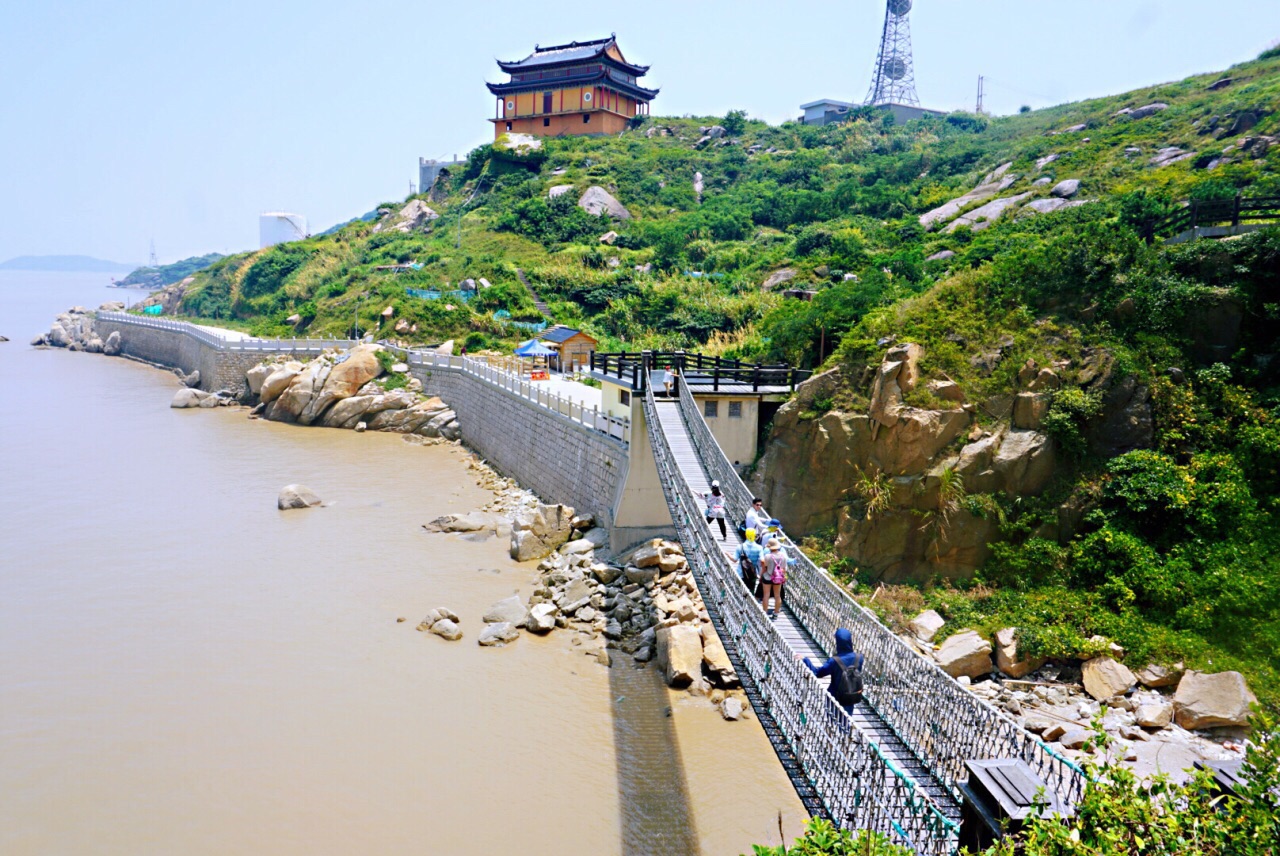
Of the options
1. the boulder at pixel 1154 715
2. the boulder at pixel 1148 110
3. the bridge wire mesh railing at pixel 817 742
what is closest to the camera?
the bridge wire mesh railing at pixel 817 742

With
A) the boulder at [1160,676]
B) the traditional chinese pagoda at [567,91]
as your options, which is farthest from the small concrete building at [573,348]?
the traditional chinese pagoda at [567,91]

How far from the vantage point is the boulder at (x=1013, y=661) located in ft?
42.0

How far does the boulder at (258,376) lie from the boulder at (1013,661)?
1252 inches

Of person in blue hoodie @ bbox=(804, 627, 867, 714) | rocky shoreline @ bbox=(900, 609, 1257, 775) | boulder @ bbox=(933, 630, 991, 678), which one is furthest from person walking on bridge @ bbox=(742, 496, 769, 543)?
boulder @ bbox=(933, 630, 991, 678)

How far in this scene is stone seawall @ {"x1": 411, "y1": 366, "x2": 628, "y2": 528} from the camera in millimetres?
18594

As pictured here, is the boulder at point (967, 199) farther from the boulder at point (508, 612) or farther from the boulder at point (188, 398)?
the boulder at point (188, 398)

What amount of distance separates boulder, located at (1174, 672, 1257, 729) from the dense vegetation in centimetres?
54

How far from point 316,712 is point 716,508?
6.52m

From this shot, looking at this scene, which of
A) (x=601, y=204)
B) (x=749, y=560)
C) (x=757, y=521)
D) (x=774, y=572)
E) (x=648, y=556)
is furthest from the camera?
(x=601, y=204)

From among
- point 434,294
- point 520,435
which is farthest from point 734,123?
point 520,435

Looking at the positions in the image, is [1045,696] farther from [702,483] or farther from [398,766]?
[398,766]

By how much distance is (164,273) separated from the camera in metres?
184

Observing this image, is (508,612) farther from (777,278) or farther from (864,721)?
(777,278)

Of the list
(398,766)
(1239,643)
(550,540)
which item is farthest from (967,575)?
(398,766)
